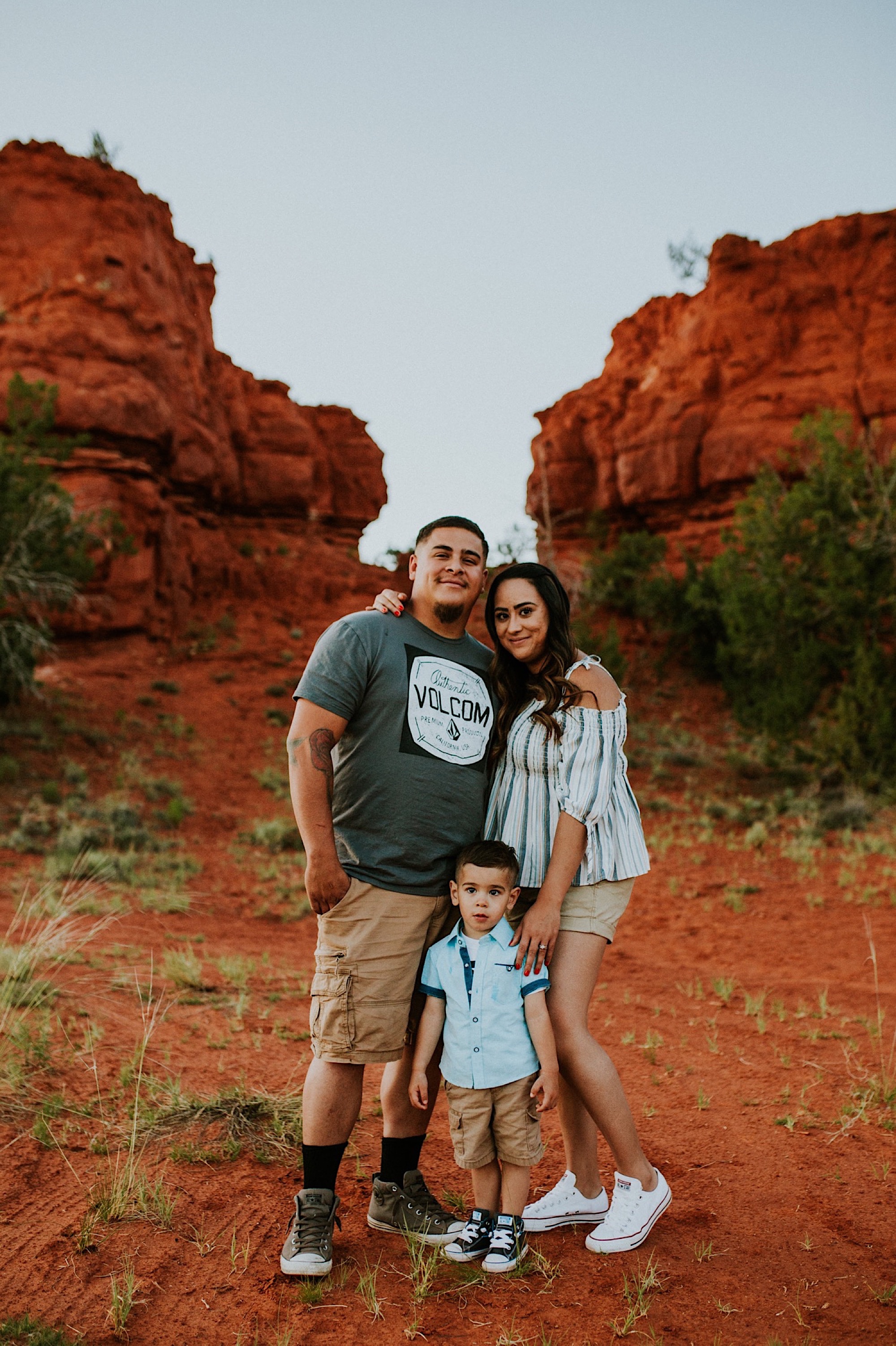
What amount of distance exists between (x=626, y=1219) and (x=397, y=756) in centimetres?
158

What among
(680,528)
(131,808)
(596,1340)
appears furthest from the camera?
(680,528)

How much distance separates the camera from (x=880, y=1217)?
293 cm

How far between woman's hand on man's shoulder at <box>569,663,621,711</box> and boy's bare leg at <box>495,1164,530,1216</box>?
1.40 metres

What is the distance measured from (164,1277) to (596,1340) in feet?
4.01

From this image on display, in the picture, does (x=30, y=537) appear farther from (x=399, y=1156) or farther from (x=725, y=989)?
(x=399, y=1156)

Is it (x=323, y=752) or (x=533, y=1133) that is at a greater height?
(x=323, y=752)

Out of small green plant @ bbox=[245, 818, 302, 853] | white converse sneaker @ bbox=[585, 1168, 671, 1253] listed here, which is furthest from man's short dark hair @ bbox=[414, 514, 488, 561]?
small green plant @ bbox=[245, 818, 302, 853]

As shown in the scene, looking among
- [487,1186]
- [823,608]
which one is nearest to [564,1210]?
[487,1186]

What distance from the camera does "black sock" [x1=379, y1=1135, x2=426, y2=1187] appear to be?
2.92 meters

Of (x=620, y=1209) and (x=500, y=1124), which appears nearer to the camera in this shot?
(x=500, y=1124)

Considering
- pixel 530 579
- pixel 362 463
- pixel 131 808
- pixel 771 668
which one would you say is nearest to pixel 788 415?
pixel 771 668

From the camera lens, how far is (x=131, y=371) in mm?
22062

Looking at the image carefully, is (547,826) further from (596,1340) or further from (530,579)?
(596,1340)

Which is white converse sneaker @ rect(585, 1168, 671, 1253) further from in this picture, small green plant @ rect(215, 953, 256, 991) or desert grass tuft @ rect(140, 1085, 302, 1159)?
small green plant @ rect(215, 953, 256, 991)
